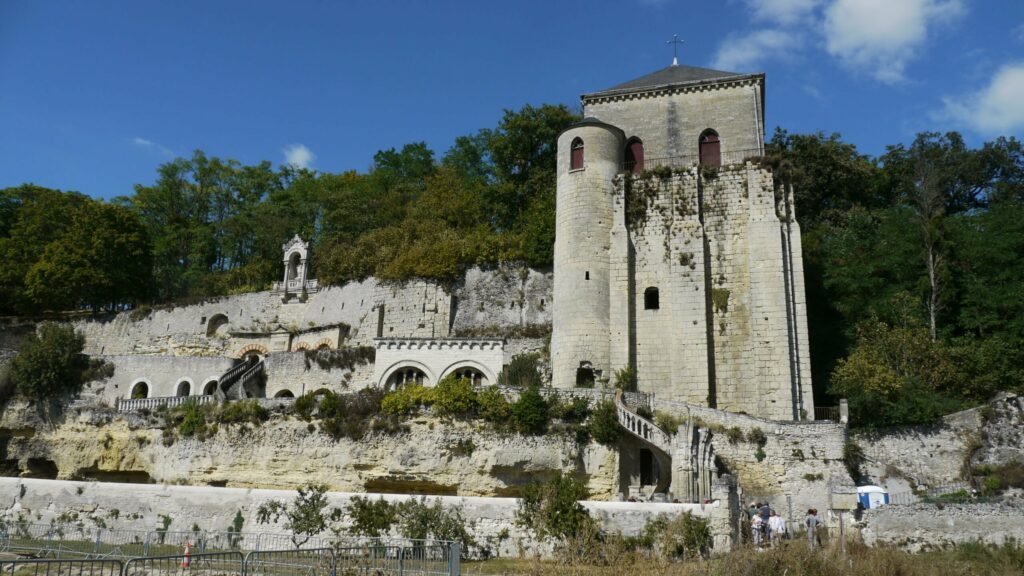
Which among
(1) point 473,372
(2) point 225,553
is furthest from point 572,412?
(2) point 225,553

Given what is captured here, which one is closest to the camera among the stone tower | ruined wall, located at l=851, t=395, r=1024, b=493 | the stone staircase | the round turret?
ruined wall, located at l=851, t=395, r=1024, b=493

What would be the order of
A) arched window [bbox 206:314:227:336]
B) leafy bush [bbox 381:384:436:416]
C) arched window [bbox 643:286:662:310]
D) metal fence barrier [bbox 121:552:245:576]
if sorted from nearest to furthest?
metal fence barrier [bbox 121:552:245:576] < leafy bush [bbox 381:384:436:416] < arched window [bbox 643:286:662:310] < arched window [bbox 206:314:227:336]

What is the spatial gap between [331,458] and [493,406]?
540 centimetres

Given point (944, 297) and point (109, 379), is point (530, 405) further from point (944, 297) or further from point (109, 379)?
point (109, 379)

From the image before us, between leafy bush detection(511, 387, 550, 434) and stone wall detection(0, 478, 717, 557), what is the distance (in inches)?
248

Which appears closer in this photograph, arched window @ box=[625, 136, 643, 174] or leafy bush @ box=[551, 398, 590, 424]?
leafy bush @ box=[551, 398, 590, 424]

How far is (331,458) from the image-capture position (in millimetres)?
24125

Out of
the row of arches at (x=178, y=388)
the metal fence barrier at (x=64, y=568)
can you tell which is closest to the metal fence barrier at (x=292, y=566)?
the metal fence barrier at (x=64, y=568)

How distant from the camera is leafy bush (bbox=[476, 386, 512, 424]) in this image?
23250 mm

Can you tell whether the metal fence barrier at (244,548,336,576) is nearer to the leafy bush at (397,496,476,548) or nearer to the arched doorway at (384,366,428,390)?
the leafy bush at (397,496,476,548)

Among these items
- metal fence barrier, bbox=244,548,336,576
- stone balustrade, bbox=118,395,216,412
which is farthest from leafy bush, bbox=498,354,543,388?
metal fence barrier, bbox=244,548,336,576

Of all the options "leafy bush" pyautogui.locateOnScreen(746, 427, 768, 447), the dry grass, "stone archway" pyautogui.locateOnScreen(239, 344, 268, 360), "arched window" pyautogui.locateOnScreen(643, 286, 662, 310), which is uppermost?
"arched window" pyautogui.locateOnScreen(643, 286, 662, 310)

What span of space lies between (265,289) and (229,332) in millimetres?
3404

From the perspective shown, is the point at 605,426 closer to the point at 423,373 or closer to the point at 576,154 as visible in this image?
the point at 423,373
